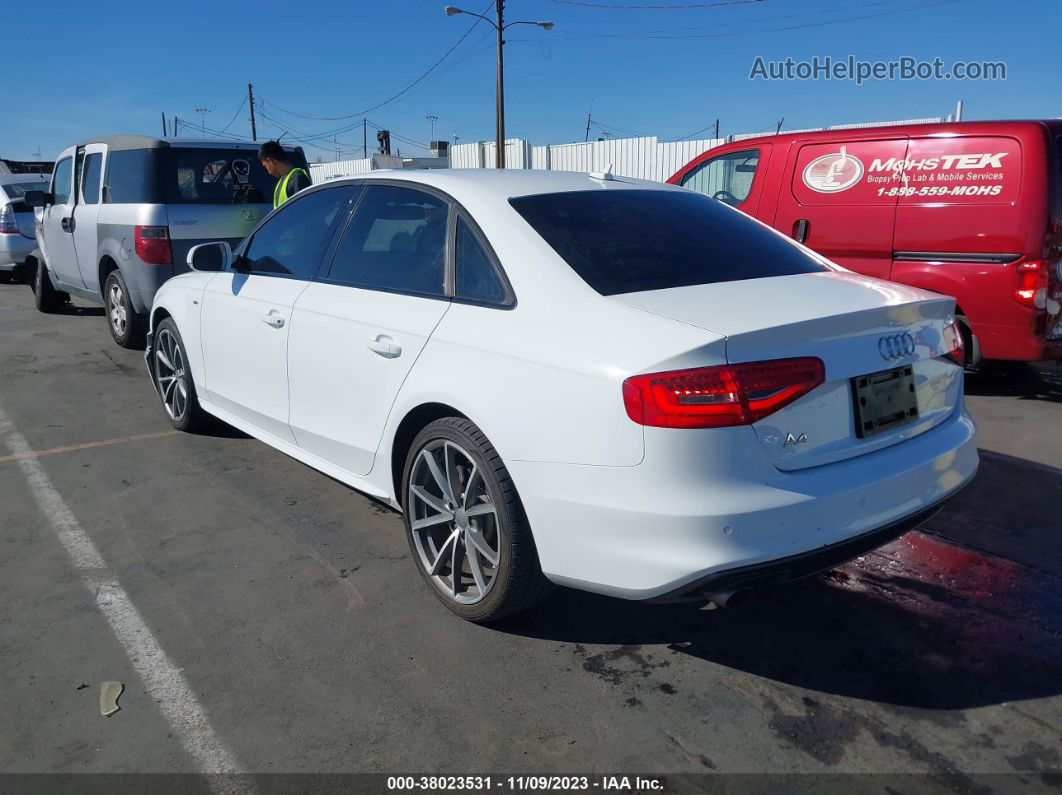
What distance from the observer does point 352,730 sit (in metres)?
2.57

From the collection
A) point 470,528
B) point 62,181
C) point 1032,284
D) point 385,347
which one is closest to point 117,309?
point 62,181

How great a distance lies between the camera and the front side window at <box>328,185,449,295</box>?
11.1ft

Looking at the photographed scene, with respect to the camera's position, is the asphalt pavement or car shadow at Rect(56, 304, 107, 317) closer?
the asphalt pavement

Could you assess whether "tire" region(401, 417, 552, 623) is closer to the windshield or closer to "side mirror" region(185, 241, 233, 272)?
"side mirror" region(185, 241, 233, 272)

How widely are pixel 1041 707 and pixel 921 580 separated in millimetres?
884

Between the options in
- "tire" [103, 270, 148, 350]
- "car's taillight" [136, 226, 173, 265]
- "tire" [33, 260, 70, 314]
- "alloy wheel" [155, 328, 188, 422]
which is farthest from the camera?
"tire" [33, 260, 70, 314]

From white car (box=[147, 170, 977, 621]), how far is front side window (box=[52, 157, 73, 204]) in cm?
687

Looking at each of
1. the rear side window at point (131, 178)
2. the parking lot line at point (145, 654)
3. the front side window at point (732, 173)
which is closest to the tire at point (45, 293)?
the rear side window at point (131, 178)

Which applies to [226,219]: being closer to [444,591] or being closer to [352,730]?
[444,591]

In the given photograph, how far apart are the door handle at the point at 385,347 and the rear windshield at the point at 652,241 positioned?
27.3 inches

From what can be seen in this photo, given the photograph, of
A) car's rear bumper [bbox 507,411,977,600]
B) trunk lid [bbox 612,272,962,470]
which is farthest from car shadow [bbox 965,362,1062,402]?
car's rear bumper [bbox 507,411,977,600]

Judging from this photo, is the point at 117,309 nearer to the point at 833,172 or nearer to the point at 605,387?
the point at 833,172

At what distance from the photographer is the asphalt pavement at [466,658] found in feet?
8.12

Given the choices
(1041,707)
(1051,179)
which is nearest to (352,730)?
(1041,707)
